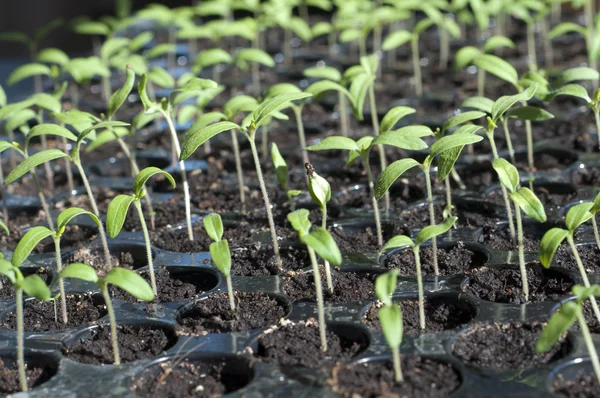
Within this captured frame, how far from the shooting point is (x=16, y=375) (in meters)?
1.92

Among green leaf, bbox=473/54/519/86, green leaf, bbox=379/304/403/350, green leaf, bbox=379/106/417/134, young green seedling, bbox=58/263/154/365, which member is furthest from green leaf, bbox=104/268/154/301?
green leaf, bbox=473/54/519/86

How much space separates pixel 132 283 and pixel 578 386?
886 mm

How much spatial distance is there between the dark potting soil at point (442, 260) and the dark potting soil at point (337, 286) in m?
0.10

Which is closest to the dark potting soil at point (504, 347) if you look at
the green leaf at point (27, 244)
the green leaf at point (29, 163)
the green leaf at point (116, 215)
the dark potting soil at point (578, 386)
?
the dark potting soil at point (578, 386)

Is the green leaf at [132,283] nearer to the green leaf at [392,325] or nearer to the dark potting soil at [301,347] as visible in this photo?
the dark potting soil at [301,347]

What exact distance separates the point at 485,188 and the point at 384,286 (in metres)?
1.25

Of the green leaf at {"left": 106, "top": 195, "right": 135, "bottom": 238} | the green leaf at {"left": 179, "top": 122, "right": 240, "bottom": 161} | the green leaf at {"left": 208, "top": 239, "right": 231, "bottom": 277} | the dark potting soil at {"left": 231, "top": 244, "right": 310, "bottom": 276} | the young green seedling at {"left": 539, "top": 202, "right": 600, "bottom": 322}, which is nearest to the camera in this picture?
the young green seedling at {"left": 539, "top": 202, "right": 600, "bottom": 322}

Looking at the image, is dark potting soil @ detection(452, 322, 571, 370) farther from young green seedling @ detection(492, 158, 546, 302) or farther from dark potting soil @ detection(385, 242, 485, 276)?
dark potting soil @ detection(385, 242, 485, 276)

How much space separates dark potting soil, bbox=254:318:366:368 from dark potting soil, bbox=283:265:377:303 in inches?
5.9

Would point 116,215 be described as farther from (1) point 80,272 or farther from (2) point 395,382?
(2) point 395,382

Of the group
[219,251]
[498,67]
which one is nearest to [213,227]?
A: [219,251]

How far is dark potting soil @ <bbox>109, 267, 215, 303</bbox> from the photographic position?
224 centimetres

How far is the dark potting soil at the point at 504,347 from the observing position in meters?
1.82

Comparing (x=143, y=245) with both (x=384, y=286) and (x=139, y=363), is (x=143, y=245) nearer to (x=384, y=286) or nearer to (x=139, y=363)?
(x=139, y=363)
